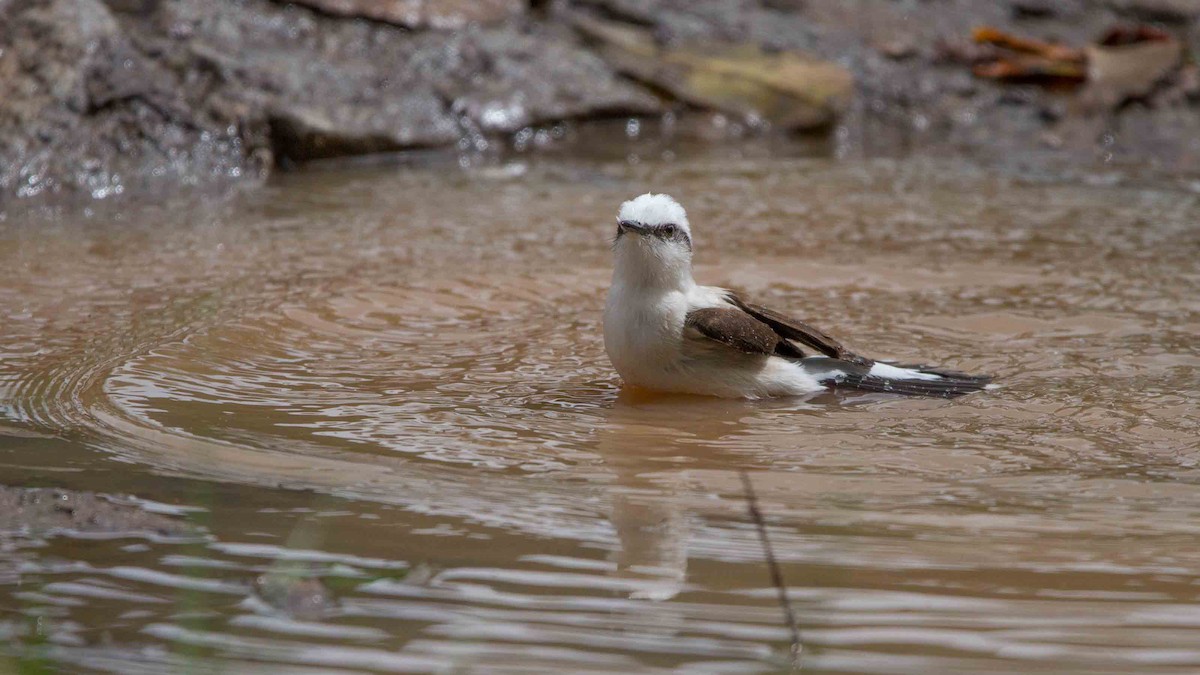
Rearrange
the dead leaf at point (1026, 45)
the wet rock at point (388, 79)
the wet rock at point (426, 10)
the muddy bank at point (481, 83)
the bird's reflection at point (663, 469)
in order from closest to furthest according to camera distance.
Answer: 1. the bird's reflection at point (663, 469)
2. the muddy bank at point (481, 83)
3. the wet rock at point (388, 79)
4. the wet rock at point (426, 10)
5. the dead leaf at point (1026, 45)

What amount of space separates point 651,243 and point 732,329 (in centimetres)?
37

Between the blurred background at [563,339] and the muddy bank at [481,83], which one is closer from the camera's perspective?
the blurred background at [563,339]

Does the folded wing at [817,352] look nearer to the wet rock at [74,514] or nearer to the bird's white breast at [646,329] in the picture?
the bird's white breast at [646,329]

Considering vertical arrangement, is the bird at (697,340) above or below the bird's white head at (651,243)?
below

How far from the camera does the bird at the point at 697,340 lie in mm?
4477

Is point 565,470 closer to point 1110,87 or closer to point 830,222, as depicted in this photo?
point 830,222

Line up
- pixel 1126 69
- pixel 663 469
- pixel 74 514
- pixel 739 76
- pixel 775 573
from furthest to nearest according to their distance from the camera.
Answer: pixel 1126 69
pixel 739 76
pixel 663 469
pixel 74 514
pixel 775 573

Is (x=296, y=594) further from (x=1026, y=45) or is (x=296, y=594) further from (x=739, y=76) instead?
(x=1026, y=45)

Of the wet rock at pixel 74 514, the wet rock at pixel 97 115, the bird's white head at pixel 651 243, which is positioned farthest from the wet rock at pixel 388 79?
the wet rock at pixel 74 514

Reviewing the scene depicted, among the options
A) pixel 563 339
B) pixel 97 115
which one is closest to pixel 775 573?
pixel 563 339

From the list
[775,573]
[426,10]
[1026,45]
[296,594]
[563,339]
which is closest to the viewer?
[296,594]

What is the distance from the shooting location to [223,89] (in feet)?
29.0

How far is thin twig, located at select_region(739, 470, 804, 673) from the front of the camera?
2707 millimetres

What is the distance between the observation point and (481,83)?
1002 centimetres
